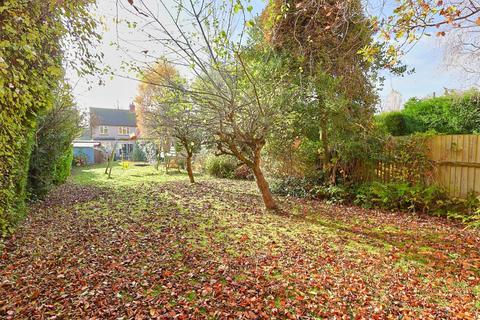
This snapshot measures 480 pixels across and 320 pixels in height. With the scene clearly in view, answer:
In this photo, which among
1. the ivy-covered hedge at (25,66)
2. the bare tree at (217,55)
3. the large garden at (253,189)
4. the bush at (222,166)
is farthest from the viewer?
the bush at (222,166)

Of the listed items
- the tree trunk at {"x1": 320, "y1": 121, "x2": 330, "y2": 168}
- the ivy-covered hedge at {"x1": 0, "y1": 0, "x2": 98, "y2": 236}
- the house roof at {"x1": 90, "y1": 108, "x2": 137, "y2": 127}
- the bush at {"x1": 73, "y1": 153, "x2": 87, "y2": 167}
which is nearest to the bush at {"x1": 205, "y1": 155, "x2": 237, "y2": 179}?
the tree trunk at {"x1": 320, "y1": 121, "x2": 330, "y2": 168}

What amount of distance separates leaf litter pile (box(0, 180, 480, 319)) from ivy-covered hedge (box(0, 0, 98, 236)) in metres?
0.97

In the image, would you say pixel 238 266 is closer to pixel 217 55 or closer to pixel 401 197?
pixel 217 55

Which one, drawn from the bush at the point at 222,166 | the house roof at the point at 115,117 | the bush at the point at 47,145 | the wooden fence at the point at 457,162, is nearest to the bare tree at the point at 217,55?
the wooden fence at the point at 457,162

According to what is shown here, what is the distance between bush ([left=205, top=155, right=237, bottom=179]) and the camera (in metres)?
12.3

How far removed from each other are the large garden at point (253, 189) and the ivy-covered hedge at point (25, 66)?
3 centimetres

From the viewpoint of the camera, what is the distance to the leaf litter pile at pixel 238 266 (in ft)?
8.29

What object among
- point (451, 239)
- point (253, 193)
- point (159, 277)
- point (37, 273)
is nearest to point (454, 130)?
point (451, 239)

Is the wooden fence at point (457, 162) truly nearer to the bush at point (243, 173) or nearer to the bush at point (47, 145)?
the bush at point (243, 173)

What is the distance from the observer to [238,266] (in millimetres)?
3402

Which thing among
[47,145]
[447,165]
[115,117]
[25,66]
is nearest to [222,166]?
[47,145]

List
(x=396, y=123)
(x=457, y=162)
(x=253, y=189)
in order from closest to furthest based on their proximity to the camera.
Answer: (x=457, y=162) < (x=253, y=189) < (x=396, y=123)

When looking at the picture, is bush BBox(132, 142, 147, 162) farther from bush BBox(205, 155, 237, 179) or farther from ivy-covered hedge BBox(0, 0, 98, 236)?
ivy-covered hedge BBox(0, 0, 98, 236)

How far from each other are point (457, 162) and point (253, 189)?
548 cm
